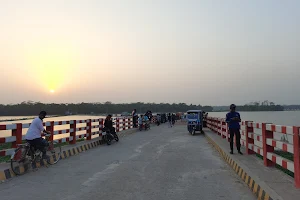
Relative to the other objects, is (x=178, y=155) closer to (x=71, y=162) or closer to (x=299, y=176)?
(x=71, y=162)

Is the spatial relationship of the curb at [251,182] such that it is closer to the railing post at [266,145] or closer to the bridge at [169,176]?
the bridge at [169,176]

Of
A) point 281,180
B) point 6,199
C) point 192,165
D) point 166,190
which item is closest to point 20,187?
point 6,199

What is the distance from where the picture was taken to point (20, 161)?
8.56 metres

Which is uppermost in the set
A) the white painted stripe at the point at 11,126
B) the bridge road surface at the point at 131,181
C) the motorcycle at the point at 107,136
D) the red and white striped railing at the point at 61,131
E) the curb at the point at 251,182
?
the white painted stripe at the point at 11,126

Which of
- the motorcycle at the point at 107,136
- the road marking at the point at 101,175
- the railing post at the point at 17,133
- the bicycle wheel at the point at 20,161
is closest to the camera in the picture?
the road marking at the point at 101,175

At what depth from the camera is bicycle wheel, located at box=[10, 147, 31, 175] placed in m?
8.25

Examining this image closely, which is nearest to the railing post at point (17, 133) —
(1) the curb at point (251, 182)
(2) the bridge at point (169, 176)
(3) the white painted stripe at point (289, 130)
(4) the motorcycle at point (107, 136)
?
(2) the bridge at point (169, 176)

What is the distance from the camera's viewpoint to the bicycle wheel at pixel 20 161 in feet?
27.1

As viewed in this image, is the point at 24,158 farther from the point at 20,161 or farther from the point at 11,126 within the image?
the point at 11,126

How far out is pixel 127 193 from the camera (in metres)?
6.17

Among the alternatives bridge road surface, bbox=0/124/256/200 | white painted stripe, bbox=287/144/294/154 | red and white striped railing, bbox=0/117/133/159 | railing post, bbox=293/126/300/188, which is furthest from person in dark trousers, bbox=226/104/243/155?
red and white striped railing, bbox=0/117/133/159

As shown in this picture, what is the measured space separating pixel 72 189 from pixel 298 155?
4723 millimetres

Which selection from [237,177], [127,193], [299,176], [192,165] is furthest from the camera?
[192,165]

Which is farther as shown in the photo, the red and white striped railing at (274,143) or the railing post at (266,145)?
the railing post at (266,145)
